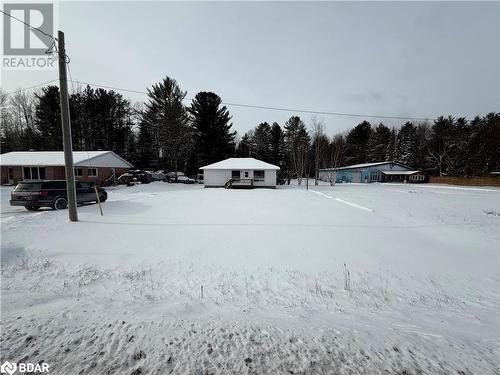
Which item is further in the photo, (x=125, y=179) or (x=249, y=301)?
(x=125, y=179)

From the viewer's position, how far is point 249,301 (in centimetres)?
394

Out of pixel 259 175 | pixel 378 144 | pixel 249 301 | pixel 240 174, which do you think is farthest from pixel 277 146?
pixel 249 301

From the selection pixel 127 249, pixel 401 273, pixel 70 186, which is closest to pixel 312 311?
pixel 401 273

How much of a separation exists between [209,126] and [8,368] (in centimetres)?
4222

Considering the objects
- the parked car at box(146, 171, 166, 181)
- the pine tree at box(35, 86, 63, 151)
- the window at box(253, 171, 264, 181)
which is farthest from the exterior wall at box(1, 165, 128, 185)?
the window at box(253, 171, 264, 181)

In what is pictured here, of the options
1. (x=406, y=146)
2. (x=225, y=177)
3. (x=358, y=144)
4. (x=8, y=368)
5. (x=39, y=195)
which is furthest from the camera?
(x=358, y=144)

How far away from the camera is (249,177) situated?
104ft

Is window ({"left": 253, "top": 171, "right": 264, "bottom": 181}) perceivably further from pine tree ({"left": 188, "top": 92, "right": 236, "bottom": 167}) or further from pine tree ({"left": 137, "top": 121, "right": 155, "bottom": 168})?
pine tree ({"left": 137, "top": 121, "right": 155, "bottom": 168})

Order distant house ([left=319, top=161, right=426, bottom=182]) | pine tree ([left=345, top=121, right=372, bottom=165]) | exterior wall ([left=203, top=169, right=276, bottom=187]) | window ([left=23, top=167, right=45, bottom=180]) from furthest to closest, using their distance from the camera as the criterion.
→ pine tree ([left=345, top=121, right=372, bottom=165]) → distant house ([left=319, top=161, right=426, bottom=182]) → exterior wall ([left=203, top=169, right=276, bottom=187]) → window ([left=23, top=167, right=45, bottom=180])

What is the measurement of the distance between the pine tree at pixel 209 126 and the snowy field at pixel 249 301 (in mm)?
34846

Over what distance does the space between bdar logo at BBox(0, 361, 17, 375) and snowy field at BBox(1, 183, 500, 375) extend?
10 cm

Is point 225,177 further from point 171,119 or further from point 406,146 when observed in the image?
point 406,146

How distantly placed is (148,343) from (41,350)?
43.3 inches

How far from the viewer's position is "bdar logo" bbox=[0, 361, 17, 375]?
89.4 inches
